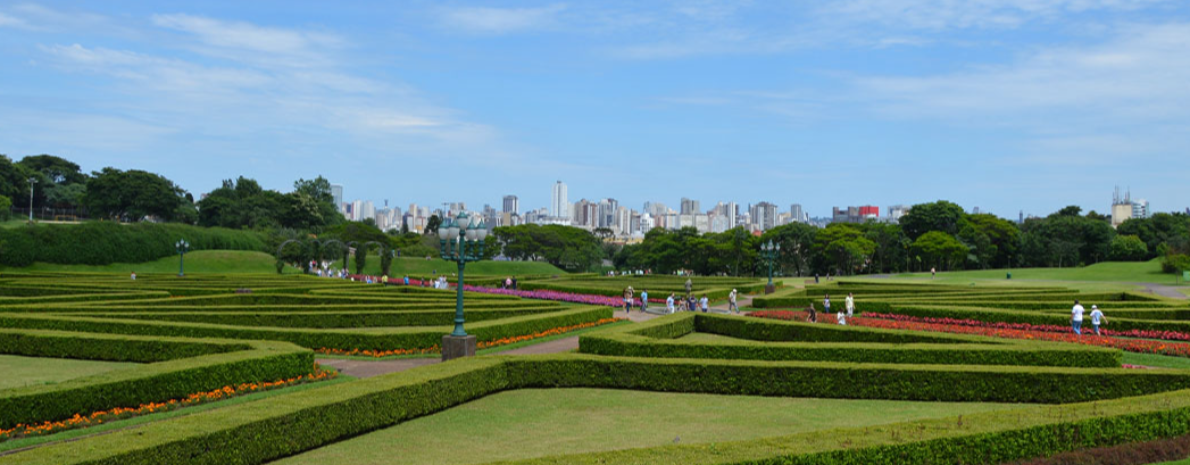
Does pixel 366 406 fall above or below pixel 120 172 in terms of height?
below

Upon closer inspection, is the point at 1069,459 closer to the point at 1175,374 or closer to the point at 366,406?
the point at 1175,374

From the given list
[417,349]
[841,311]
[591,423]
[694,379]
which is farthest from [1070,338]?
[417,349]

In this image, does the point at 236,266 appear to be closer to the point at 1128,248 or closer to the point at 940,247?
the point at 940,247

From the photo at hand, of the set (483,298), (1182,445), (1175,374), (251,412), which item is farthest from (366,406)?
(483,298)

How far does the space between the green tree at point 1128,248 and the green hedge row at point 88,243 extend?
92.1 m

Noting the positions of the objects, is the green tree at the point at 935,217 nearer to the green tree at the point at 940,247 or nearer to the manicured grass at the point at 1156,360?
the green tree at the point at 940,247

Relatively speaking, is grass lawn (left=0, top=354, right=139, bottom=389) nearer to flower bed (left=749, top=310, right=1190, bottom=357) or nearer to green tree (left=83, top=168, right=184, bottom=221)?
flower bed (left=749, top=310, right=1190, bottom=357)

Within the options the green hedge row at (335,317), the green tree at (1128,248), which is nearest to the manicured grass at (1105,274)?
the green tree at (1128,248)

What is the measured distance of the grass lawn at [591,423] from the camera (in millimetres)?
10875

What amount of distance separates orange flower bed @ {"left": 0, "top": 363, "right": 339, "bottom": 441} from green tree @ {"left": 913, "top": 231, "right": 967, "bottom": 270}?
78777mm

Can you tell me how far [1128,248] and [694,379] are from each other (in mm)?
86999

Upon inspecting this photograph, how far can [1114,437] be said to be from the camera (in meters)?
10.2

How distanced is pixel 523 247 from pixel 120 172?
51.1 metres

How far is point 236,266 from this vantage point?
227 ft
